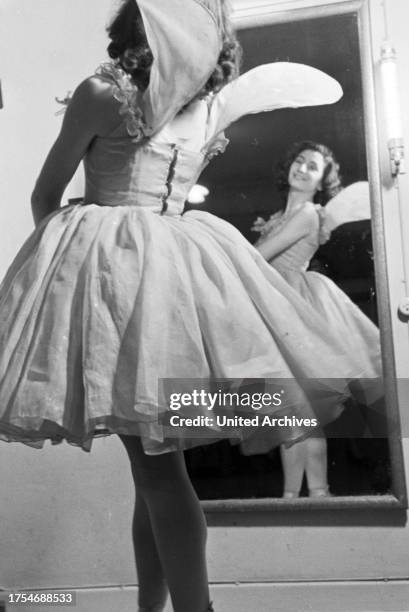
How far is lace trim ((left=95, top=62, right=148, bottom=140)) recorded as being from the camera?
1019 millimetres

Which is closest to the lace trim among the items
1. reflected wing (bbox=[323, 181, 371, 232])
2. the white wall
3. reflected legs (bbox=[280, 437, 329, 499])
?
the white wall

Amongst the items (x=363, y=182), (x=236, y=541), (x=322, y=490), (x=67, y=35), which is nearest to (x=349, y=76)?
(x=363, y=182)

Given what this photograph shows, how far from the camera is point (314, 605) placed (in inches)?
42.9

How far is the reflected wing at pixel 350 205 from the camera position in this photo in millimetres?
1222

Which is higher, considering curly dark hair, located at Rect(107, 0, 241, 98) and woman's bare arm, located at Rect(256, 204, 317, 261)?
curly dark hair, located at Rect(107, 0, 241, 98)

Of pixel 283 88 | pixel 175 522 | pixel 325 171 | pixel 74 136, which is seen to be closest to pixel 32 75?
pixel 74 136

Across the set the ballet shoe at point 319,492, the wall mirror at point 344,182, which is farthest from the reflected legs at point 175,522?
the ballet shoe at point 319,492

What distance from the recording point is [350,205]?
123 centimetres

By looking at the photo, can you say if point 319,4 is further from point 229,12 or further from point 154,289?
point 154,289

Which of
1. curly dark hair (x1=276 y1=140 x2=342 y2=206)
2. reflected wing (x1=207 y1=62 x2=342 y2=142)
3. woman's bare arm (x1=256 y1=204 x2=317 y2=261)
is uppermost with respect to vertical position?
reflected wing (x1=207 y1=62 x2=342 y2=142)

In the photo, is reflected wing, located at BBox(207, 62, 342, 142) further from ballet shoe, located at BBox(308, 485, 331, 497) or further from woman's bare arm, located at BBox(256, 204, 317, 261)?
ballet shoe, located at BBox(308, 485, 331, 497)

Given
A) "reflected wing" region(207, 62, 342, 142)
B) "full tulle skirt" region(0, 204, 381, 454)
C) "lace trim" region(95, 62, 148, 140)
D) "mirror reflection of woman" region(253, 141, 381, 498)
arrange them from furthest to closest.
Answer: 1. "reflected wing" region(207, 62, 342, 142)
2. "mirror reflection of woman" region(253, 141, 381, 498)
3. "lace trim" region(95, 62, 148, 140)
4. "full tulle skirt" region(0, 204, 381, 454)

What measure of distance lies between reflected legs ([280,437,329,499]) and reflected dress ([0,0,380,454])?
0.13 meters

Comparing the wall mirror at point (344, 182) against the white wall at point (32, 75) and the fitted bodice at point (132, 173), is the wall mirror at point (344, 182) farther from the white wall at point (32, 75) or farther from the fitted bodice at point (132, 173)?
the white wall at point (32, 75)
